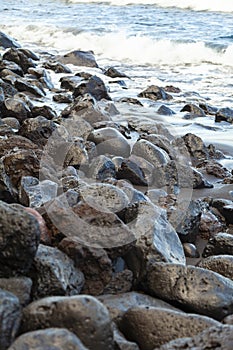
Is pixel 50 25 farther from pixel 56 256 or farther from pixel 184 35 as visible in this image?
pixel 56 256

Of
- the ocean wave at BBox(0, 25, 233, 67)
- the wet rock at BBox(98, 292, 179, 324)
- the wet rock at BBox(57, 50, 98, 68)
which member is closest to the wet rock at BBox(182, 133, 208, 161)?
the wet rock at BBox(98, 292, 179, 324)

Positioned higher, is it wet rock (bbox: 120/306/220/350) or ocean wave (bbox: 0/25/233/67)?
wet rock (bbox: 120/306/220/350)

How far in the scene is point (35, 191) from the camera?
9.93 feet

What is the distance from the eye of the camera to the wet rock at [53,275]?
6.05ft

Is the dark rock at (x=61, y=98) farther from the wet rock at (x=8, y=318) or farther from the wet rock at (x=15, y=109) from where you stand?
the wet rock at (x=8, y=318)

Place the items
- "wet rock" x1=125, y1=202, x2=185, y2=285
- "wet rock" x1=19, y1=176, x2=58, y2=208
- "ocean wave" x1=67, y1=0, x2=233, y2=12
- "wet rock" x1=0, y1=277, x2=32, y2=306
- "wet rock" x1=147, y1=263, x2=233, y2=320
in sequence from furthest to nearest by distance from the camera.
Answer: "ocean wave" x1=67, y1=0, x2=233, y2=12 → "wet rock" x1=19, y1=176, x2=58, y2=208 → "wet rock" x1=125, y1=202, x2=185, y2=285 → "wet rock" x1=147, y1=263, x2=233, y2=320 → "wet rock" x1=0, y1=277, x2=32, y2=306

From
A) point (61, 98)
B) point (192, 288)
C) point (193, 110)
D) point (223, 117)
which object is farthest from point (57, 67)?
point (192, 288)

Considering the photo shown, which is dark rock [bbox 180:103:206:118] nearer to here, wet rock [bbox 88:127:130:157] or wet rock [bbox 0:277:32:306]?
wet rock [bbox 88:127:130:157]

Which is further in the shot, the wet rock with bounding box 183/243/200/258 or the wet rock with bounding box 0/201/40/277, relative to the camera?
the wet rock with bounding box 183/243/200/258

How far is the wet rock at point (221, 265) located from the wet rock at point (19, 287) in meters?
1.01

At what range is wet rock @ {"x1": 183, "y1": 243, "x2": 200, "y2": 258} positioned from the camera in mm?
2840

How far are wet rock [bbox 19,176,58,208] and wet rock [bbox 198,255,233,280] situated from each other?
94cm

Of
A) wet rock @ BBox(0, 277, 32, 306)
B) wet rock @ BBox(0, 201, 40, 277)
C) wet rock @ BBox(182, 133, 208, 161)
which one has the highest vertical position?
wet rock @ BBox(0, 201, 40, 277)

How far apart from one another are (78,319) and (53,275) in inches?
14.6
